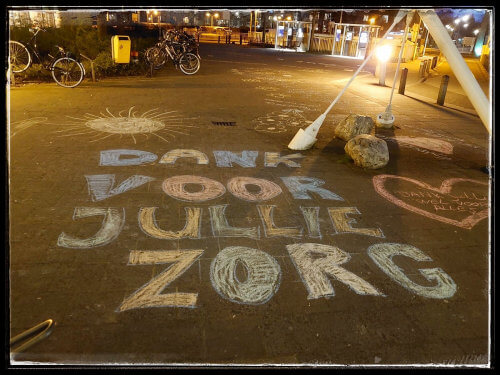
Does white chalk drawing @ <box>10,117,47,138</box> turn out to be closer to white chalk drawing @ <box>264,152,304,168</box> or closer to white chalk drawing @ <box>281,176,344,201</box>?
white chalk drawing @ <box>264,152,304,168</box>

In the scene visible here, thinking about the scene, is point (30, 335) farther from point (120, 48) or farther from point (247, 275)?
point (120, 48)

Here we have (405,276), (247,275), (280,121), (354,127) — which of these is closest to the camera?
(247,275)

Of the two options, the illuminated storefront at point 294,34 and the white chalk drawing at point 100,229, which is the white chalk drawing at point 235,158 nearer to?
the white chalk drawing at point 100,229

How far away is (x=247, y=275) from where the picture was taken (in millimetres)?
3346

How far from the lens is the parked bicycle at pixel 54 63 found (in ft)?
33.2

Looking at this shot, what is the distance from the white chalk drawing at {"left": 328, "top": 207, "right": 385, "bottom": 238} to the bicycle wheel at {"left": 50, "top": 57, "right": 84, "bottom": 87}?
881 cm

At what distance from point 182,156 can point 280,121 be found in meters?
3.30

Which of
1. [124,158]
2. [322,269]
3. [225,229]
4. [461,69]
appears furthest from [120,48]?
[461,69]

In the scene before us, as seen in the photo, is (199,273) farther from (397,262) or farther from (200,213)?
(397,262)

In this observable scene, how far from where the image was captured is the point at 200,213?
438 cm

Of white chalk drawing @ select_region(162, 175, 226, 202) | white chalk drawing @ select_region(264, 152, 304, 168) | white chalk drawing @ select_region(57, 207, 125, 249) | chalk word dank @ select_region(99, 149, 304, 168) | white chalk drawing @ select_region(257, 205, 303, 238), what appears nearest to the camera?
white chalk drawing @ select_region(57, 207, 125, 249)

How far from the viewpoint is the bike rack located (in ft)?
8.10

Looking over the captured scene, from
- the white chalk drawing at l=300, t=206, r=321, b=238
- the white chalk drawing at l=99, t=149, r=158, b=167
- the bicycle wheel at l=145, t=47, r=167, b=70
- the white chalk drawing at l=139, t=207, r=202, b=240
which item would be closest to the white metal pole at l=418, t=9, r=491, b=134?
the white chalk drawing at l=300, t=206, r=321, b=238
